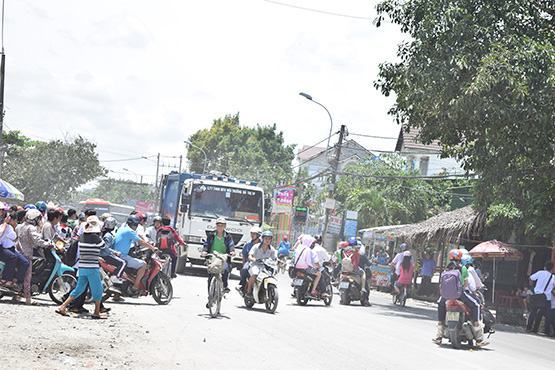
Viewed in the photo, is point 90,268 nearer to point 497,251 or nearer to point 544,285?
point 544,285

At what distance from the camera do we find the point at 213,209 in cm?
2944

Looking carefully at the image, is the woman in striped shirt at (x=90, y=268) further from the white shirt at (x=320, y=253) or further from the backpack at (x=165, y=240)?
the white shirt at (x=320, y=253)

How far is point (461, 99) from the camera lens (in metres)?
20.5

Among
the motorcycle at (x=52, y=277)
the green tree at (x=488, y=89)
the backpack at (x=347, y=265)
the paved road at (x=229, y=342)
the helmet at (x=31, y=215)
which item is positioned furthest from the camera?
the backpack at (x=347, y=265)

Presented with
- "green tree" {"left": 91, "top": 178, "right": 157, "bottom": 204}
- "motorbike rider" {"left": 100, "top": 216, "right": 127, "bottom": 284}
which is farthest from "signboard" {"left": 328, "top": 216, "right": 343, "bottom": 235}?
"green tree" {"left": 91, "top": 178, "right": 157, "bottom": 204}

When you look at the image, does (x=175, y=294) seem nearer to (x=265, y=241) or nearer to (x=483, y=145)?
(x=265, y=241)

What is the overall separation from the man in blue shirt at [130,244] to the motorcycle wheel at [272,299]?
2.50m

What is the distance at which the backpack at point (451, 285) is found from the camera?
46.9ft

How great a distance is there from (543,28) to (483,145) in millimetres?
3388

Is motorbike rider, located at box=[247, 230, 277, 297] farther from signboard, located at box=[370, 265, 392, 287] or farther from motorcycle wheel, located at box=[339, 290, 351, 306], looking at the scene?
signboard, located at box=[370, 265, 392, 287]

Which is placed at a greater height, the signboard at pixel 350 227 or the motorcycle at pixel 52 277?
the signboard at pixel 350 227

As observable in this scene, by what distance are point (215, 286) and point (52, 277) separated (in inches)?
111

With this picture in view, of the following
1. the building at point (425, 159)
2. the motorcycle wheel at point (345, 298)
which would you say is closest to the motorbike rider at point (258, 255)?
the motorcycle wheel at point (345, 298)

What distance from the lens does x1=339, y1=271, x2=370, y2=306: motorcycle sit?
2319cm
